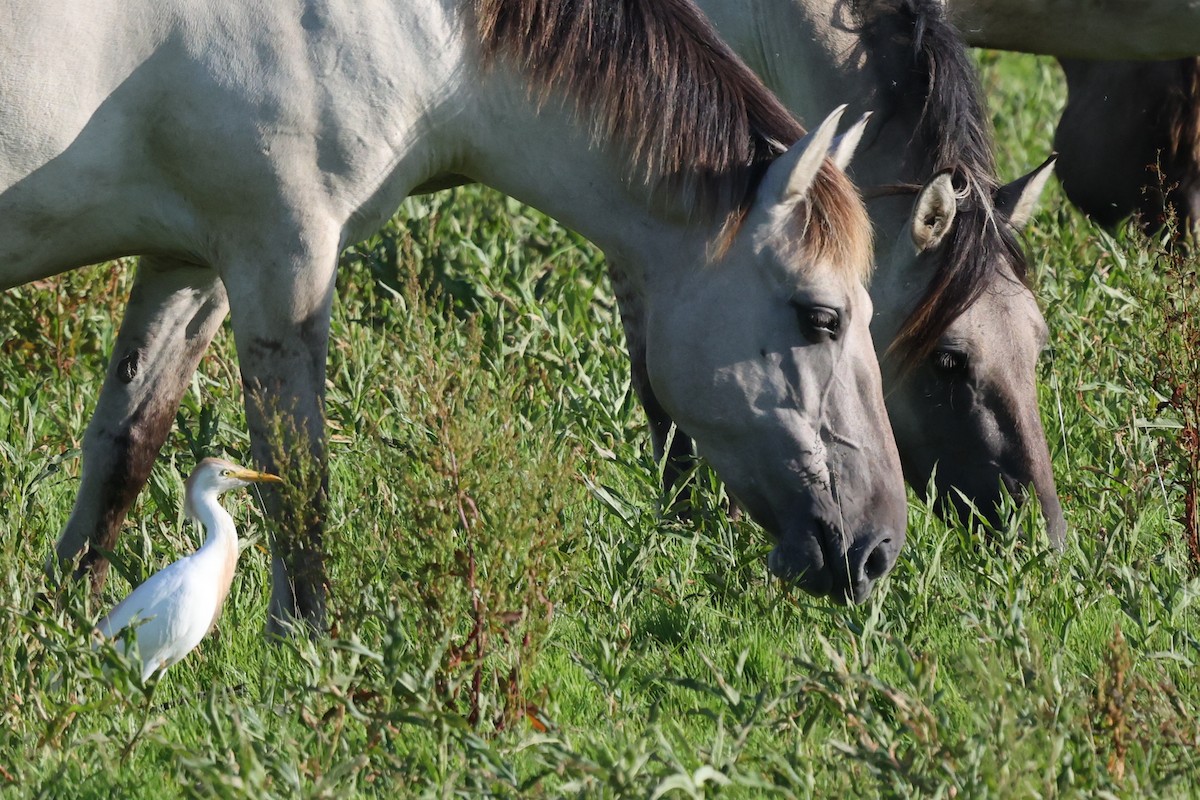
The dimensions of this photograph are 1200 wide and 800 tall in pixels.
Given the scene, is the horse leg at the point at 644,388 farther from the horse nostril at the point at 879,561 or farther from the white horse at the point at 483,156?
the horse nostril at the point at 879,561

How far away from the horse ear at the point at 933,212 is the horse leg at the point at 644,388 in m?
0.77

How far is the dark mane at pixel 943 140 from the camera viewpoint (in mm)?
4016

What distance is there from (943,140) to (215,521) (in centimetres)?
227

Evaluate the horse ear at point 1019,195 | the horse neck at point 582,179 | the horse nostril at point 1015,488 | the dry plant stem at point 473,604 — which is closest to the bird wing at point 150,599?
the dry plant stem at point 473,604

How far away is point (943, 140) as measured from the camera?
168 inches

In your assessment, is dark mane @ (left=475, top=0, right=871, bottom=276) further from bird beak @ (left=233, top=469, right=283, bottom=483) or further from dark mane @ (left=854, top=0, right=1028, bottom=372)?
bird beak @ (left=233, top=469, right=283, bottom=483)

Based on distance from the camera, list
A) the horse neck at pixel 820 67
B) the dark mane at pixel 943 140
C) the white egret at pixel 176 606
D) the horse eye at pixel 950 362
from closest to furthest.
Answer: the white egret at pixel 176 606, the dark mane at pixel 943 140, the horse eye at pixel 950 362, the horse neck at pixel 820 67

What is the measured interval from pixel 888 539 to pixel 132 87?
6.42 ft

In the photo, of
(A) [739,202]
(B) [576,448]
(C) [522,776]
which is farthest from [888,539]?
(B) [576,448]

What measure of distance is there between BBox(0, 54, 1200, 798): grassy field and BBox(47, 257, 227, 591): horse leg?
0.39 feet

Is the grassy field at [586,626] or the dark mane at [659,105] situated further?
the dark mane at [659,105]

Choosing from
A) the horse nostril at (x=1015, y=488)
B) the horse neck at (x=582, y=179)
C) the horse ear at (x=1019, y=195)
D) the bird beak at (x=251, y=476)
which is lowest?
the horse nostril at (x=1015, y=488)

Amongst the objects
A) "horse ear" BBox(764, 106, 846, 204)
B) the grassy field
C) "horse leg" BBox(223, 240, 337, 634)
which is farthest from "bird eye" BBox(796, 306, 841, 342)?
"horse leg" BBox(223, 240, 337, 634)

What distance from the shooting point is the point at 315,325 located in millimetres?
3492
